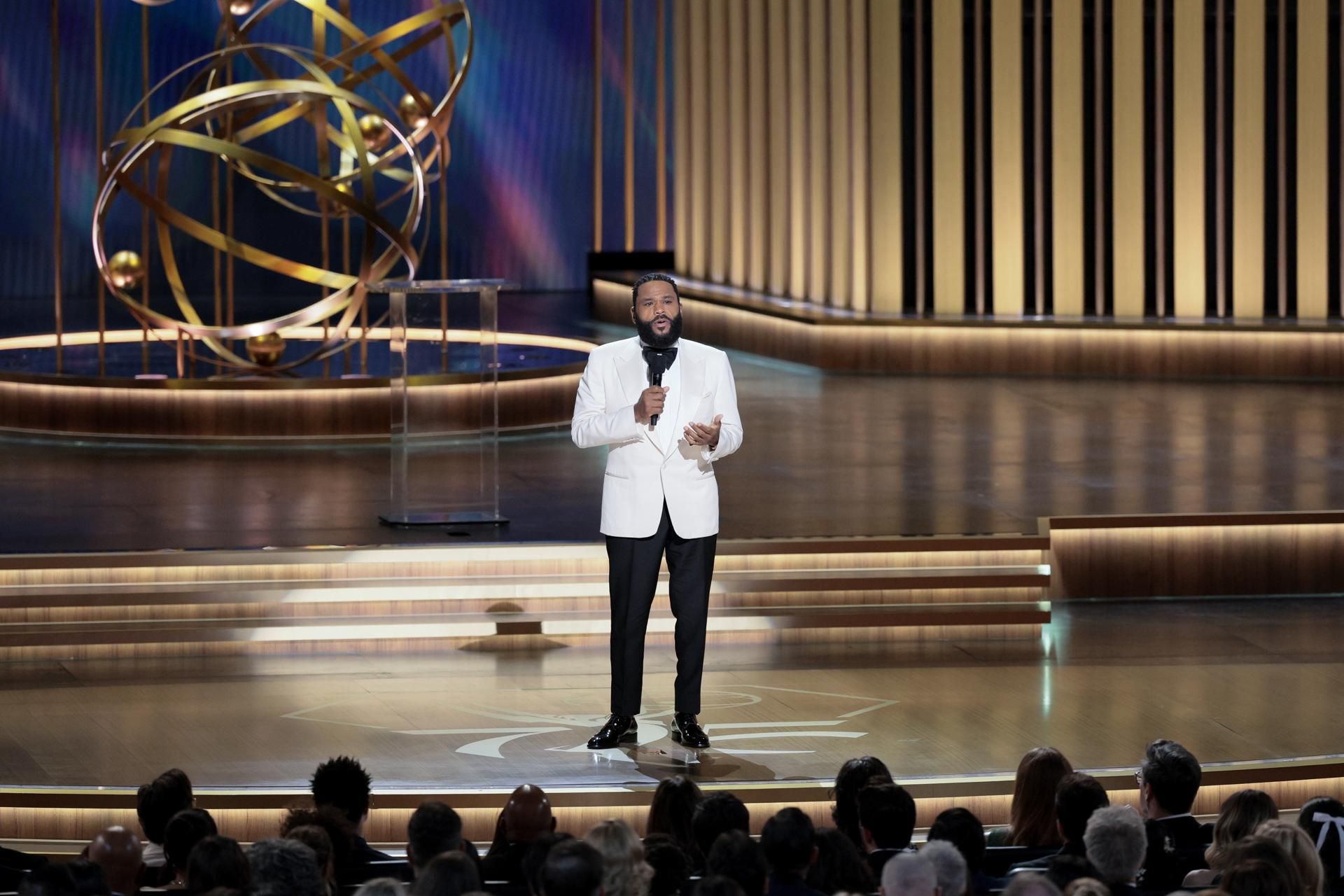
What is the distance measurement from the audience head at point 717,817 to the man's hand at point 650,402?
1343mm

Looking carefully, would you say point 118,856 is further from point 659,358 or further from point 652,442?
point 659,358

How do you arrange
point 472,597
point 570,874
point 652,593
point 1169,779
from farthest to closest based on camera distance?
1. point 472,597
2. point 652,593
3. point 1169,779
4. point 570,874

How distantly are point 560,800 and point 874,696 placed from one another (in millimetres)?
1552

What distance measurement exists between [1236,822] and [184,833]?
6.58 ft

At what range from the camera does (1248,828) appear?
3.98 metres

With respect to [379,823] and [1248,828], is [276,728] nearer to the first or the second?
[379,823]

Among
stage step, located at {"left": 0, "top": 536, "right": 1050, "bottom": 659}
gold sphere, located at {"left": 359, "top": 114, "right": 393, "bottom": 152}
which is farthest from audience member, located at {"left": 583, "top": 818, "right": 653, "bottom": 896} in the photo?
gold sphere, located at {"left": 359, "top": 114, "right": 393, "bottom": 152}

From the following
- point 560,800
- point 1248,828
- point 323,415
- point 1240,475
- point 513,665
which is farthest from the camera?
point 323,415

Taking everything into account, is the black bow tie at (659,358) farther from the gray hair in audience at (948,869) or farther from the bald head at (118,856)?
the gray hair in audience at (948,869)

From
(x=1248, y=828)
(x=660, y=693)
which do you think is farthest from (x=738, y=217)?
(x=1248, y=828)

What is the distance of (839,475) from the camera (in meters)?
9.67

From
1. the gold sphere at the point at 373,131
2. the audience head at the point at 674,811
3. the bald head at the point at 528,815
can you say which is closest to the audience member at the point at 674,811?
the audience head at the point at 674,811

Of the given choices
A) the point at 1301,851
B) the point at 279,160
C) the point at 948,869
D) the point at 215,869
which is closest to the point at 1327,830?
the point at 1301,851

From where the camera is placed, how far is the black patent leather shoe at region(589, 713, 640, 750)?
571 centimetres
